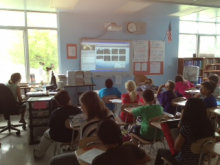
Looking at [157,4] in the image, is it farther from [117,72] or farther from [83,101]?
[83,101]

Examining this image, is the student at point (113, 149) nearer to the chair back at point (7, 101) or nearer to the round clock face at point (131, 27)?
the chair back at point (7, 101)

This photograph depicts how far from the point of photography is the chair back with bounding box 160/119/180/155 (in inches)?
74.7

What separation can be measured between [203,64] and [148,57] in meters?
→ 1.96

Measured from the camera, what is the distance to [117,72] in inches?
257

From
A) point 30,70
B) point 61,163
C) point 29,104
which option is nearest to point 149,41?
point 30,70

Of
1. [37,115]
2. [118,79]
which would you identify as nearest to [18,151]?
[37,115]

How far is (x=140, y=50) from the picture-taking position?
665cm

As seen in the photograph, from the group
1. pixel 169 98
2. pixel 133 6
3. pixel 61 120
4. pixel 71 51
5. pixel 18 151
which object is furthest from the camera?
pixel 71 51

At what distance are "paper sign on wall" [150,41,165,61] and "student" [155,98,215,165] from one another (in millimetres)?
5180

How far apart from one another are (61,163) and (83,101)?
2.10 feet

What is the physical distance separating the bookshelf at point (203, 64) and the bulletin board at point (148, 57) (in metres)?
0.70

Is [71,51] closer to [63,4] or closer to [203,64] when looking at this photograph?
[63,4]

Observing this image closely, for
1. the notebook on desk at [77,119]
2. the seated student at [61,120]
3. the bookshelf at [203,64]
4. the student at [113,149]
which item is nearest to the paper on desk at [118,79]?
the bookshelf at [203,64]

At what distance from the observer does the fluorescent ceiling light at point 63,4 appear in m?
4.61
